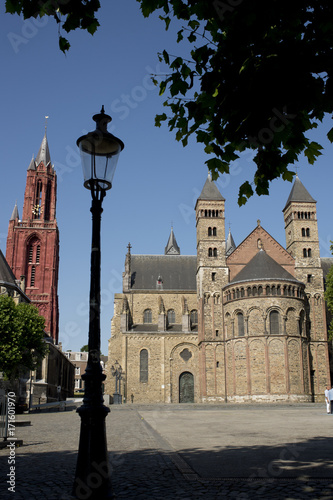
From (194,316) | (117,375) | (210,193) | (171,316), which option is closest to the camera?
(117,375)

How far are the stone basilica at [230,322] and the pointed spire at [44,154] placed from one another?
116ft

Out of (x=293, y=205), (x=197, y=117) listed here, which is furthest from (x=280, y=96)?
(x=293, y=205)

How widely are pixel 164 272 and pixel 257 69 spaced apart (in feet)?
192

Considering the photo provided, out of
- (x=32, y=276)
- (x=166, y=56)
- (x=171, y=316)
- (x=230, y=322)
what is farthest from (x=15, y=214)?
(x=166, y=56)

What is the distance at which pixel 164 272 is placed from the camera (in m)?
63.2

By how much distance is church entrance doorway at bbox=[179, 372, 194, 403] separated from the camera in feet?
173

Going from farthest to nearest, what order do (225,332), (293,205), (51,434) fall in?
(293,205) < (225,332) < (51,434)

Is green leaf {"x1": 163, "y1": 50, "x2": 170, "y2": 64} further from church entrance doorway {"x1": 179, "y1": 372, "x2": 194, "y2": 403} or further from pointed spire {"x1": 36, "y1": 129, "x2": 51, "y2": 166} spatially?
pointed spire {"x1": 36, "y1": 129, "x2": 51, "y2": 166}

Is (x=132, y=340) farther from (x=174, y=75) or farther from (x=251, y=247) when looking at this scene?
(x=174, y=75)

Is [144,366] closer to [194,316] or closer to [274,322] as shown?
[194,316]

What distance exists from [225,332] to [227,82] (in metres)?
45.5

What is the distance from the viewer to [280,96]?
498cm

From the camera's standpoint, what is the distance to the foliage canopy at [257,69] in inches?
196

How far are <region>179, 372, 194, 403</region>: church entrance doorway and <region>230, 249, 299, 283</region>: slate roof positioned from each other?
1299 centimetres
